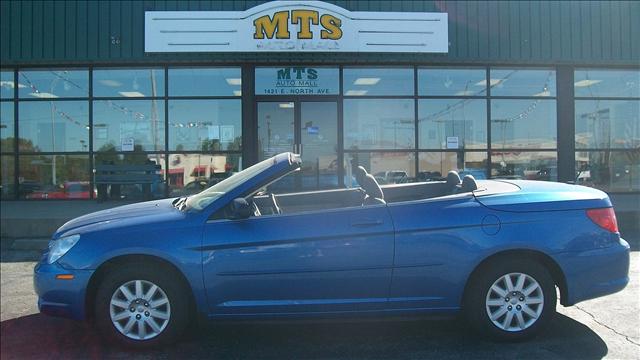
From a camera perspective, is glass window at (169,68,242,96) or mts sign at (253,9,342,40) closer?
mts sign at (253,9,342,40)

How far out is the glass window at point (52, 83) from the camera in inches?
505

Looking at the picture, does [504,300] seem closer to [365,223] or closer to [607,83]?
[365,223]

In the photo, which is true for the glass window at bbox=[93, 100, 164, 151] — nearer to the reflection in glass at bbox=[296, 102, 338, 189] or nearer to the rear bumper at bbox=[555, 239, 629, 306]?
the reflection in glass at bbox=[296, 102, 338, 189]

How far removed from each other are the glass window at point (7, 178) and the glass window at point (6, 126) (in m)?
0.25

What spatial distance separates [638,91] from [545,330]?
11.6 meters

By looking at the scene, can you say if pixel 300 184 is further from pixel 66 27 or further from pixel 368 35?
pixel 66 27

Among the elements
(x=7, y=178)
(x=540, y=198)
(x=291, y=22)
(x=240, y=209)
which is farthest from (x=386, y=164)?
(x=7, y=178)

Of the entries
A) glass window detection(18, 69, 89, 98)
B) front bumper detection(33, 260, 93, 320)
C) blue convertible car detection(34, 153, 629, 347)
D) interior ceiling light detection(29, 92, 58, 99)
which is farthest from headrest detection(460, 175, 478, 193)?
interior ceiling light detection(29, 92, 58, 99)

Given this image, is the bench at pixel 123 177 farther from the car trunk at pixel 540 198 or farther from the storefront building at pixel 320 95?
the car trunk at pixel 540 198

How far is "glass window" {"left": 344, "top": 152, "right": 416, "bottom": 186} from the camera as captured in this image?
12.8 meters

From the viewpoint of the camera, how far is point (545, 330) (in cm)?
449

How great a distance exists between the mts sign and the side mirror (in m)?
8.27

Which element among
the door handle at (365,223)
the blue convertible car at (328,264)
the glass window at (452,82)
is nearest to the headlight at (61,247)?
the blue convertible car at (328,264)

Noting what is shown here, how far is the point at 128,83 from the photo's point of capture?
12.8m
